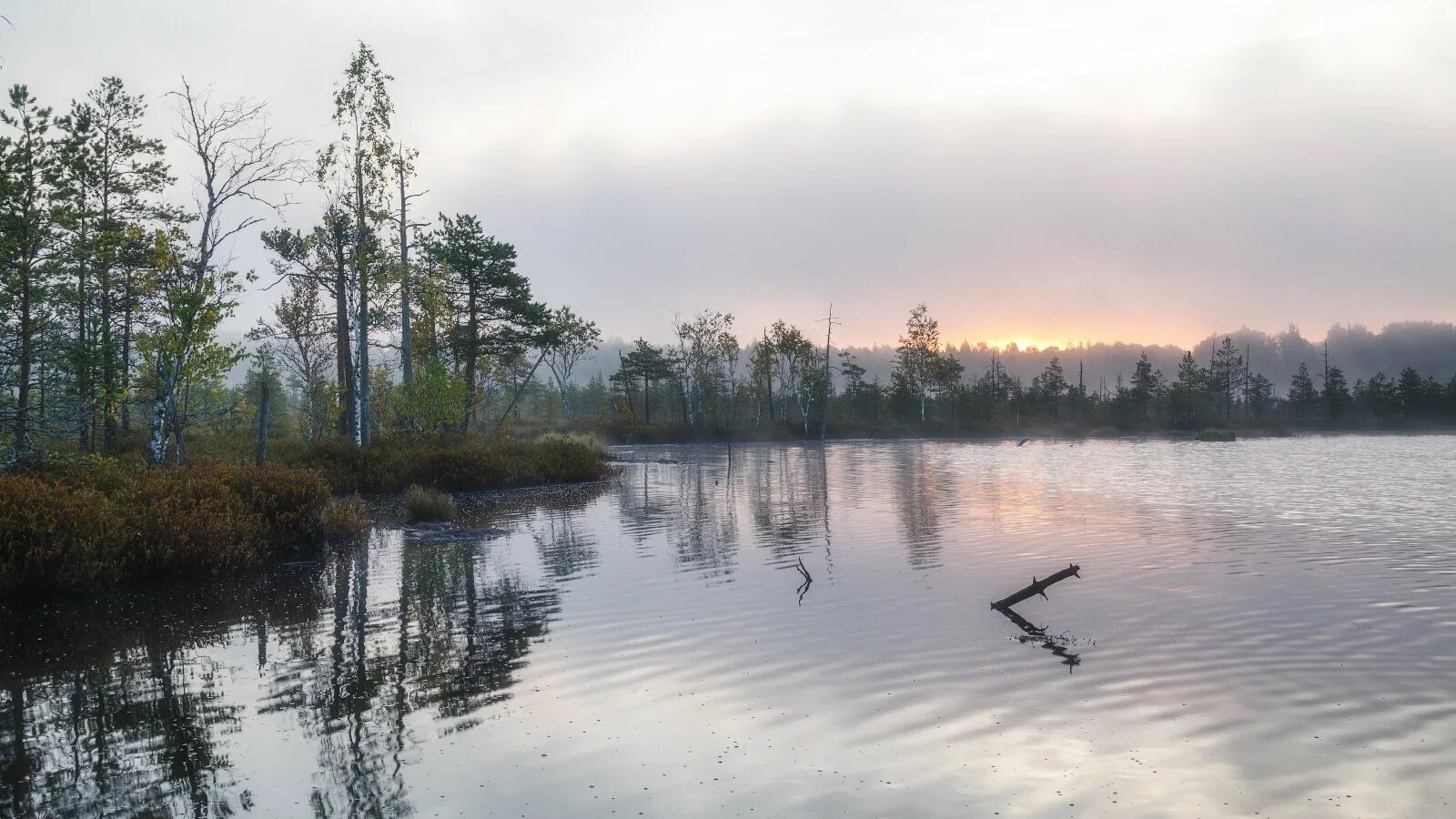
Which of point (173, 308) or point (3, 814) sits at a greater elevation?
point (173, 308)

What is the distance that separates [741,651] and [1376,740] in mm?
6244

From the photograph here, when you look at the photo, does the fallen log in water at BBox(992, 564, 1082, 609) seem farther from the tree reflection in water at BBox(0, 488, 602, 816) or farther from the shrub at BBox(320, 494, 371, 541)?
the shrub at BBox(320, 494, 371, 541)

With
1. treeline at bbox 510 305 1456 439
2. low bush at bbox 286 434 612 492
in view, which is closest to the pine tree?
treeline at bbox 510 305 1456 439

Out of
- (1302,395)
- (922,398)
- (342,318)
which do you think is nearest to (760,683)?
(342,318)

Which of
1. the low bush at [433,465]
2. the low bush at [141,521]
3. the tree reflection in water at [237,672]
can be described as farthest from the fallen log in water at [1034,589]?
the low bush at [433,465]

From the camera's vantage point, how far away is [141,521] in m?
14.3

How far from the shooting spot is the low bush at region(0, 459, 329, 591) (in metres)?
12.8

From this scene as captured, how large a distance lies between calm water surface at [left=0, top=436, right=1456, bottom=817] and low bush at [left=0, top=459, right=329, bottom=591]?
30.7 inches

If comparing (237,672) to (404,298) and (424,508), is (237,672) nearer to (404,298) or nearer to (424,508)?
(424,508)

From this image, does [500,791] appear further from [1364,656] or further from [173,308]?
[173,308]

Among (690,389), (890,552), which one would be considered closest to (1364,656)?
(890,552)

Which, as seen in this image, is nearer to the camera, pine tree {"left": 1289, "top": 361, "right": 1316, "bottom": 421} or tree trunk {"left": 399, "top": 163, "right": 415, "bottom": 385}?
tree trunk {"left": 399, "top": 163, "right": 415, "bottom": 385}

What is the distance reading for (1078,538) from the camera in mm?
19484

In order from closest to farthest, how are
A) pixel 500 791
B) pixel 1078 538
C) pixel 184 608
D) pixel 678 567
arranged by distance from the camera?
pixel 500 791 → pixel 184 608 → pixel 678 567 → pixel 1078 538
